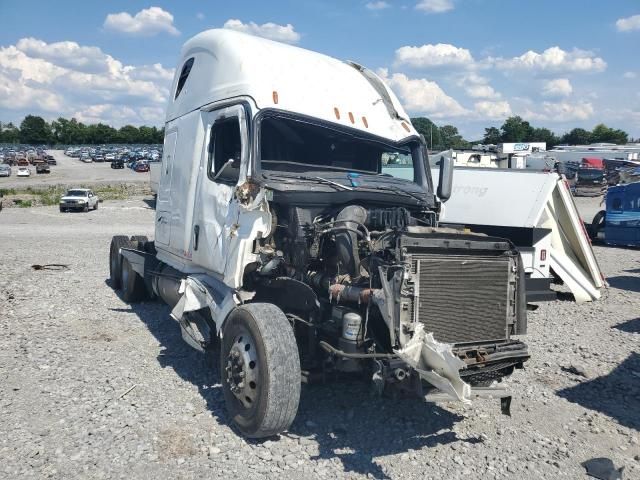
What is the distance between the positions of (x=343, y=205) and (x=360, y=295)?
107 centimetres

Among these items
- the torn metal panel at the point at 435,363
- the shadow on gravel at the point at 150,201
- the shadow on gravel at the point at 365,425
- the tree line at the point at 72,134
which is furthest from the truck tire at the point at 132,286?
the tree line at the point at 72,134

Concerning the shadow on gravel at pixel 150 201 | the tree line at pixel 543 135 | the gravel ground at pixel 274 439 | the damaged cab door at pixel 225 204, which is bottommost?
the gravel ground at pixel 274 439

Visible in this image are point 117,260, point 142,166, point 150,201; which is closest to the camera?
point 117,260

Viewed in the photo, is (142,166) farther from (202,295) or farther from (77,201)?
(202,295)

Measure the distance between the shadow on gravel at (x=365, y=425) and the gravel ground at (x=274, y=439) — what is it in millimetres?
17

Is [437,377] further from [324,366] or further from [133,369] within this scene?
[133,369]

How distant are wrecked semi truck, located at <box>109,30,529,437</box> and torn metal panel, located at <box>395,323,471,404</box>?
0.01 m

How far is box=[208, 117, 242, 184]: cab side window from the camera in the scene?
5566 millimetres

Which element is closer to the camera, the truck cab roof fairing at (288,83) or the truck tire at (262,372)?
the truck tire at (262,372)

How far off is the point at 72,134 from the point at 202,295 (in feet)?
523

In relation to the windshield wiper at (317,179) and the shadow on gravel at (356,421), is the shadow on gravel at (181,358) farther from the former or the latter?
the windshield wiper at (317,179)

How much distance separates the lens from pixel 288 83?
5.68 metres

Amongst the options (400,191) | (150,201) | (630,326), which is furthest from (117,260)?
(150,201)

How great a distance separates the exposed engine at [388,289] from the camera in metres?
4.26
